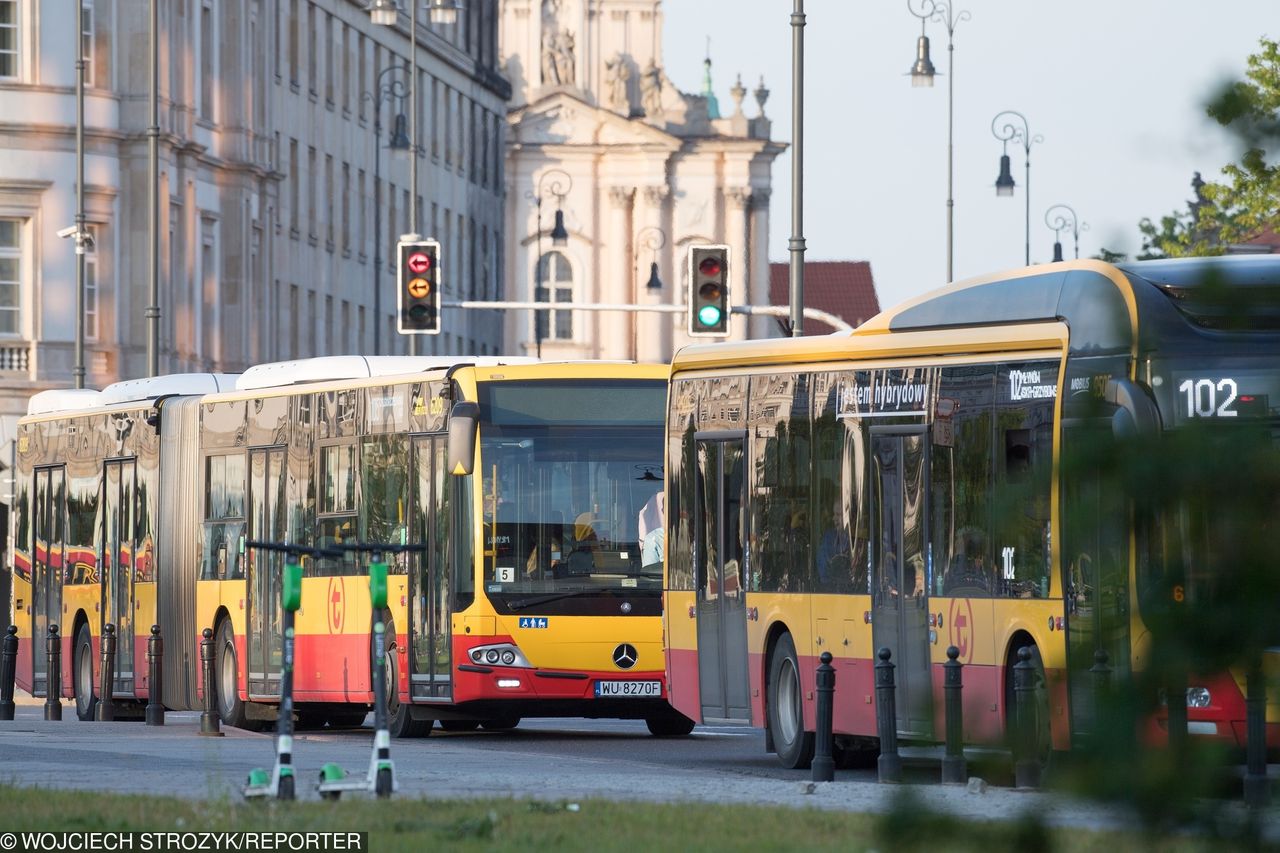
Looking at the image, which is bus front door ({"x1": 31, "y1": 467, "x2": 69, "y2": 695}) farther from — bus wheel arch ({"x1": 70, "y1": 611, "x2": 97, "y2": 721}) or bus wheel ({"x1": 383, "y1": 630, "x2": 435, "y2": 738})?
Result: bus wheel ({"x1": 383, "y1": 630, "x2": 435, "y2": 738})

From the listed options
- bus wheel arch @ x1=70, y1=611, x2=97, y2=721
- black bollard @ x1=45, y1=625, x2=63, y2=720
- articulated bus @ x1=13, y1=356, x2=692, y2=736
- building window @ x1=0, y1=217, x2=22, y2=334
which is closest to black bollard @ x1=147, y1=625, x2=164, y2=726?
articulated bus @ x1=13, y1=356, x2=692, y2=736

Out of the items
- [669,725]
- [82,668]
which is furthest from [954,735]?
[82,668]

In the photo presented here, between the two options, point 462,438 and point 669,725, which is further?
point 669,725

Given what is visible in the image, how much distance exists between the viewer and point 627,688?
22234 mm

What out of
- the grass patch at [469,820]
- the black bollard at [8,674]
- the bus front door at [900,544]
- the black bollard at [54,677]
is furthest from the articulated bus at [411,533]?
the grass patch at [469,820]

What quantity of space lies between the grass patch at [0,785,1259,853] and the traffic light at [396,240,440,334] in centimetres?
2128

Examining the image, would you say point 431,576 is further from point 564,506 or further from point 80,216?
point 80,216

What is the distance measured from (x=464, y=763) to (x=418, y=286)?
55.3 feet

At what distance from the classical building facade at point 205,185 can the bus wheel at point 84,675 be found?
20718mm

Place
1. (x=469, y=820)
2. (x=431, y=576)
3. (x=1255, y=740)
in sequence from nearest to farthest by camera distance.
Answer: (x=1255, y=740) → (x=469, y=820) → (x=431, y=576)

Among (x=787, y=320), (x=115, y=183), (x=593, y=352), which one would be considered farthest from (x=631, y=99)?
(x=787, y=320)

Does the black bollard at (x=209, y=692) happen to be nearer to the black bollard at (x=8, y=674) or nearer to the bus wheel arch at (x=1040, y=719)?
the black bollard at (x=8, y=674)

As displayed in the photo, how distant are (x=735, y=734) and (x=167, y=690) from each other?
5.84m

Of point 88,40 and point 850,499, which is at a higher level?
point 88,40
